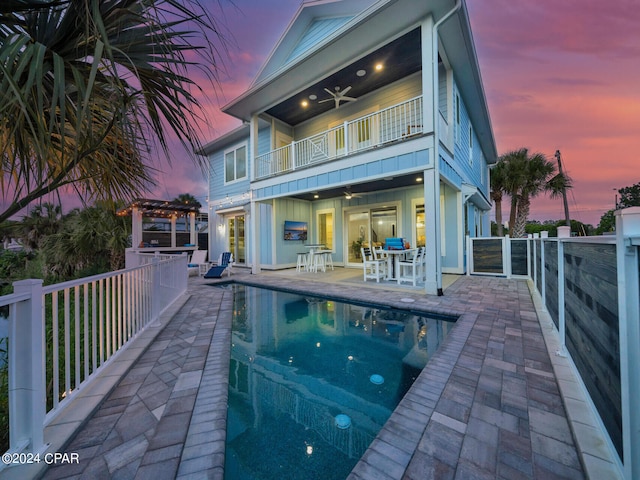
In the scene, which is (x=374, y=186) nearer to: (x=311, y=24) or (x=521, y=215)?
(x=311, y=24)

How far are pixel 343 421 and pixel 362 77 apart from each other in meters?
8.18

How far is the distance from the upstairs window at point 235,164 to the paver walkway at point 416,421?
30.7ft

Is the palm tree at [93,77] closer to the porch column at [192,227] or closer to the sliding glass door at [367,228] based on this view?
the sliding glass door at [367,228]

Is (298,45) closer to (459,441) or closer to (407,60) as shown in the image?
(407,60)

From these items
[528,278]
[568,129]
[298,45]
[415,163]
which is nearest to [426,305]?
[415,163]

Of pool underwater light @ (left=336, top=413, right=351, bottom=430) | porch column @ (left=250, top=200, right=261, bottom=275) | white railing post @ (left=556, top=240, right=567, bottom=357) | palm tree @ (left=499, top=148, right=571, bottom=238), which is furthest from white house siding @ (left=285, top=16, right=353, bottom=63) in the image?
palm tree @ (left=499, top=148, right=571, bottom=238)

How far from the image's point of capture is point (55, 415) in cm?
168

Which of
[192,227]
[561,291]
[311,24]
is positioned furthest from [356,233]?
[561,291]

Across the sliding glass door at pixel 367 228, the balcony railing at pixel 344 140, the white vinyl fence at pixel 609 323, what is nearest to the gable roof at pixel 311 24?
the balcony railing at pixel 344 140

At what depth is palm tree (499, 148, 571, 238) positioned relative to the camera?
42.3 ft

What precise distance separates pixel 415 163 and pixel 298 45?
619cm

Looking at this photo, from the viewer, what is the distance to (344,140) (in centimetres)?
760

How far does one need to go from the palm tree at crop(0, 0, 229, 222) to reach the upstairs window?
9244mm

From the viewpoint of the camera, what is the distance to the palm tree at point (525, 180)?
42.3ft
